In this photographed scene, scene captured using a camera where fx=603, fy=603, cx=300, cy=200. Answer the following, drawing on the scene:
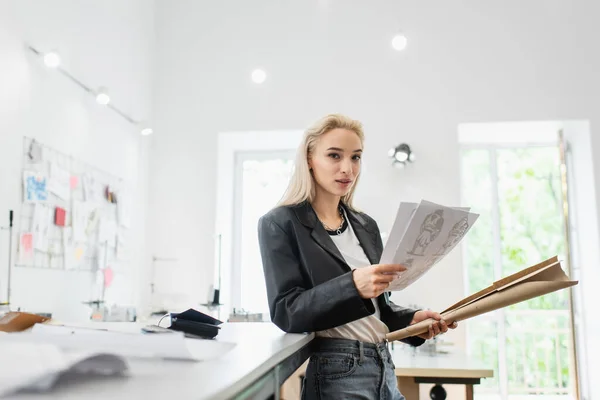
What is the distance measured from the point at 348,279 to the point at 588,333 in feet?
12.2

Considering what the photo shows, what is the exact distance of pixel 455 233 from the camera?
1254 mm

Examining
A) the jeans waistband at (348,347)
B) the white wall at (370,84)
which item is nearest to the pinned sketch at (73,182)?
the white wall at (370,84)

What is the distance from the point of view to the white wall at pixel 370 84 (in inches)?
171

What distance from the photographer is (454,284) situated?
4188 millimetres

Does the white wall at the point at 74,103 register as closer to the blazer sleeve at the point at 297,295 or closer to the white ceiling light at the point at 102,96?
the white ceiling light at the point at 102,96

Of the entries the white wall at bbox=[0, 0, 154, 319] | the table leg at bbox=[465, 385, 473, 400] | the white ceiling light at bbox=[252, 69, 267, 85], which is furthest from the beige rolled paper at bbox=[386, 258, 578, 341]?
the white ceiling light at bbox=[252, 69, 267, 85]

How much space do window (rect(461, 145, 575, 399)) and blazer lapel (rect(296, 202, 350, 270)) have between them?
3.63m

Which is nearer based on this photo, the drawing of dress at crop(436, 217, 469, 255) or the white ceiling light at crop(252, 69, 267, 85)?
the drawing of dress at crop(436, 217, 469, 255)

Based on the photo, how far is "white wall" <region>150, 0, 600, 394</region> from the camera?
4344mm

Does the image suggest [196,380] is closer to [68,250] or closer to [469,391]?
[469,391]

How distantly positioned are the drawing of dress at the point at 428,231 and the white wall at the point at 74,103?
225 centimetres

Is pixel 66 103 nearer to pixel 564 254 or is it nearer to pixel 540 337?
pixel 564 254

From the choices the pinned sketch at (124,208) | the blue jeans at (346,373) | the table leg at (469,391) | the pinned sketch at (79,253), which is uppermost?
the pinned sketch at (124,208)

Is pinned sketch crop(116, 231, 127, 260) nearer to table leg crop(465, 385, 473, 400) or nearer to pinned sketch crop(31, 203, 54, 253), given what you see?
pinned sketch crop(31, 203, 54, 253)
